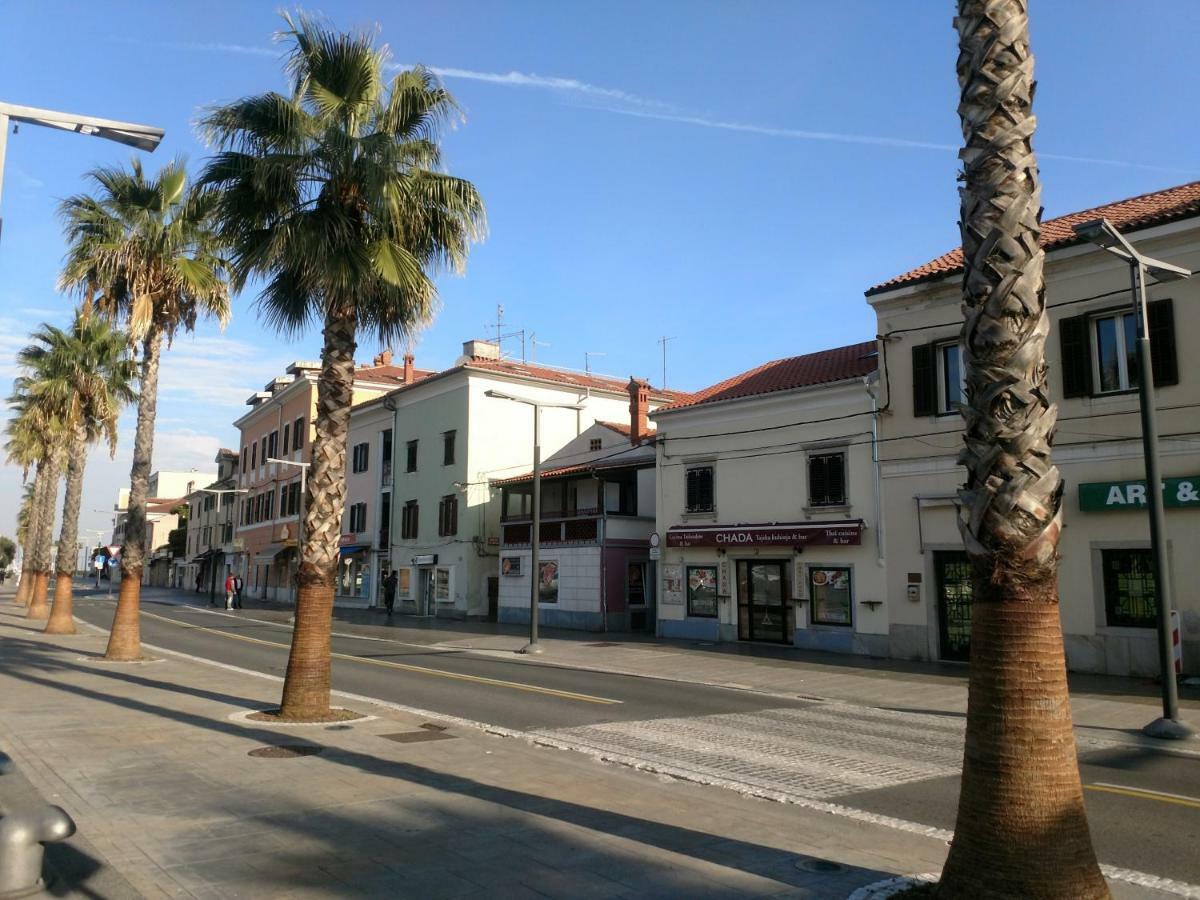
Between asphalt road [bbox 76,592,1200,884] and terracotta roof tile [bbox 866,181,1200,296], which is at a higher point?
terracotta roof tile [bbox 866,181,1200,296]

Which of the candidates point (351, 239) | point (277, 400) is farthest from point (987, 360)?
point (277, 400)

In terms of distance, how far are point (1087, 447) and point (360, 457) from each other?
3853cm

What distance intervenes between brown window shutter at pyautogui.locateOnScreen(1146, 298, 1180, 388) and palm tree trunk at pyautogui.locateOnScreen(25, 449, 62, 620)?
34.1 meters

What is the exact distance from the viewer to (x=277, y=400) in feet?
194

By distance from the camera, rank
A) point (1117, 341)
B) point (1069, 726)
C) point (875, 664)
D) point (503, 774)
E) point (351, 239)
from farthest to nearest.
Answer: point (875, 664) < point (1117, 341) < point (351, 239) < point (503, 774) < point (1069, 726)

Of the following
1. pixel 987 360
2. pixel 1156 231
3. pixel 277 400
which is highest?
pixel 277 400

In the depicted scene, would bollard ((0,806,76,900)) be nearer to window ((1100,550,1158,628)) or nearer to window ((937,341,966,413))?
window ((1100,550,1158,628))

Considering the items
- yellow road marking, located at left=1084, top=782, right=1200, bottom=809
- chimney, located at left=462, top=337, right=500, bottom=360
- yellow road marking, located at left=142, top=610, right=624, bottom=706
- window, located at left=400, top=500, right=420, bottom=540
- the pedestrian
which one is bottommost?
yellow road marking, located at left=1084, top=782, right=1200, bottom=809

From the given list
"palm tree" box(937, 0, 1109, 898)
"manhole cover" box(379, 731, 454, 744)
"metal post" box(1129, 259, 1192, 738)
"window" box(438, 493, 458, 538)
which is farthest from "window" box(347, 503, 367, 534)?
"palm tree" box(937, 0, 1109, 898)

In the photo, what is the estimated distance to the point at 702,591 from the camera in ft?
89.0

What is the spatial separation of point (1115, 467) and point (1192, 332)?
2864 mm

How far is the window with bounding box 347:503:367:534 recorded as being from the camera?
1890 inches

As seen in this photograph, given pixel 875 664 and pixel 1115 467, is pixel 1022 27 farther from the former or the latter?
pixel 875 664

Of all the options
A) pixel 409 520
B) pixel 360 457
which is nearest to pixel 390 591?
pixel 409 520
